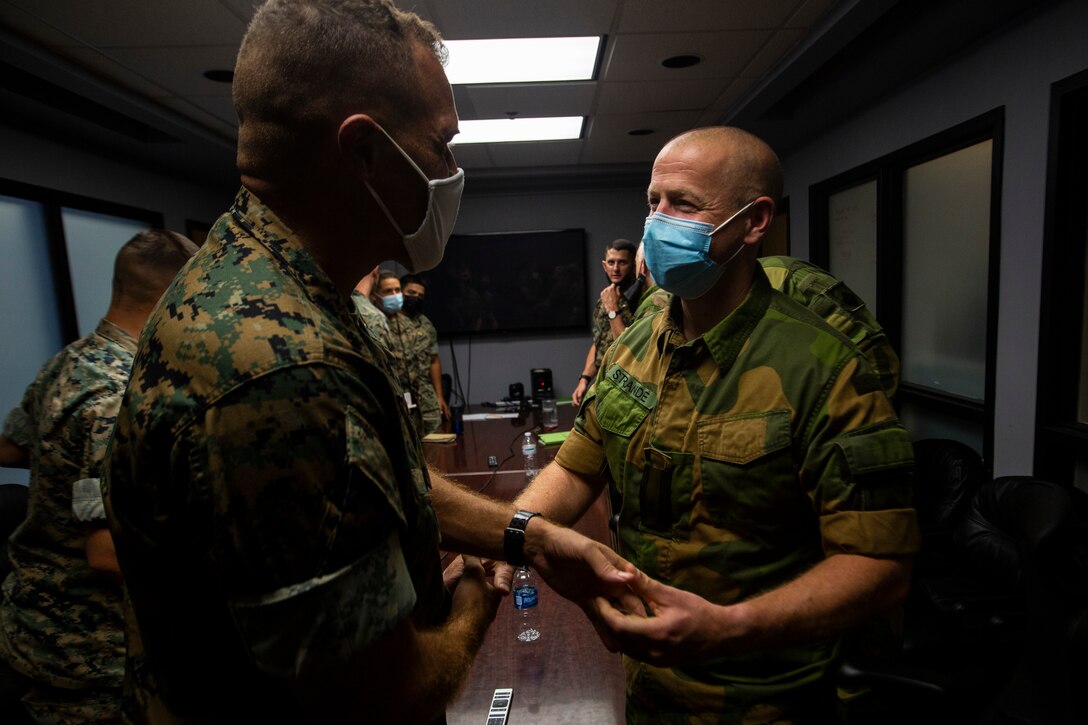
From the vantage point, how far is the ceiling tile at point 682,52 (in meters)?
3.05

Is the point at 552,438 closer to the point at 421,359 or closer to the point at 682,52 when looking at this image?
the point at 421,359

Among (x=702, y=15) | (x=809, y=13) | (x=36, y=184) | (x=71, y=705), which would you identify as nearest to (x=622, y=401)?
(x=71, y=705)

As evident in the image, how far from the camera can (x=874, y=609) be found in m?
0.96

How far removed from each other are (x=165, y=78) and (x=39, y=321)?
1.86 meters

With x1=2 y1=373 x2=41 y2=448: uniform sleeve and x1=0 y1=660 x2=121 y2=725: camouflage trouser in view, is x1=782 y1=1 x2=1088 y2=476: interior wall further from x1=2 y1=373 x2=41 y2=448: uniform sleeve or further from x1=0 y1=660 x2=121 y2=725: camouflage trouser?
x1=2 y1=373 x2=41 y2=448: uniform sleeve

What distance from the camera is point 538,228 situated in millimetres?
6824

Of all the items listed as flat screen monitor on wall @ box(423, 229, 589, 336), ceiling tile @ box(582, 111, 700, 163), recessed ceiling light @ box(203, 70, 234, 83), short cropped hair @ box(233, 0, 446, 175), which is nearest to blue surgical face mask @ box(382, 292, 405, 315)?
recessed ceiling light @ box(203, 70, 234, 83)

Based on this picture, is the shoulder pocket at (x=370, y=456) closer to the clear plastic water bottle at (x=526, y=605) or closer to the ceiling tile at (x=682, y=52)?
the clear plastic water bottle at (x=526, y=605)

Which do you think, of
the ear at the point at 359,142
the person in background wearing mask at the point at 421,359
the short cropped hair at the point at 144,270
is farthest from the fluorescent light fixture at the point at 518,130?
the ear at the point at 359,142

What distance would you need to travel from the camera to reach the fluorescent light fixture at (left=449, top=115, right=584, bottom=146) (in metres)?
4.57

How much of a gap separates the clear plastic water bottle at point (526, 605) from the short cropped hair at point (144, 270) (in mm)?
1163

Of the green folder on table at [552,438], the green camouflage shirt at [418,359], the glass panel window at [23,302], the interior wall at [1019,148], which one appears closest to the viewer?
the interior wall at [1019,148]

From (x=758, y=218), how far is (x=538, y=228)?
5.76 m

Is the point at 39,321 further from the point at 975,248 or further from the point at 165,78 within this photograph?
the point at 975,248
